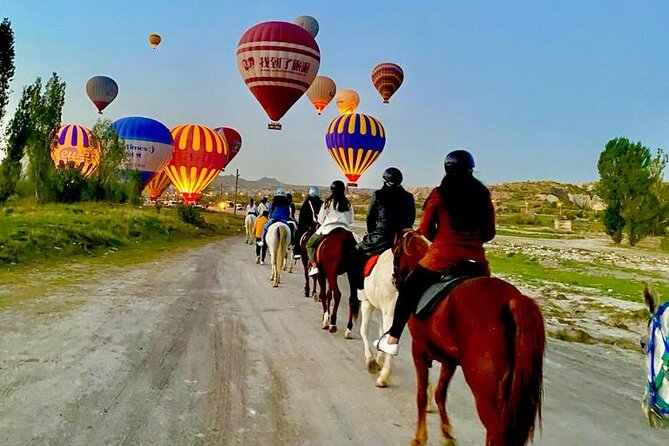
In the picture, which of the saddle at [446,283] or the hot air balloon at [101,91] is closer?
the saddle at [446,283]

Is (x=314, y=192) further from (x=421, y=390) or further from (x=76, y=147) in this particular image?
(x=76, y=147)

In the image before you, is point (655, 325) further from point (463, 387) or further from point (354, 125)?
point (354, 125)

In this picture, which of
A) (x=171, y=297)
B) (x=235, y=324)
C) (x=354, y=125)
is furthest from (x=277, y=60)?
(x=235, y=324)

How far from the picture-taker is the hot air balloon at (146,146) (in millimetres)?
41906

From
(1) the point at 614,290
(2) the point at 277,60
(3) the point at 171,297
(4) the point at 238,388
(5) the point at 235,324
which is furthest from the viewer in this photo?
(2) the point at 277,60

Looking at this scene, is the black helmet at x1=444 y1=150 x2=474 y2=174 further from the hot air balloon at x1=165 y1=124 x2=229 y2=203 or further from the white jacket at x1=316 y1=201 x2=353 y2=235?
the hot air balloon at x1=165 y1=124 x2=229 y2=203

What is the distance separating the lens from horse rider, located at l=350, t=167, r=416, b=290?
709 centimetres

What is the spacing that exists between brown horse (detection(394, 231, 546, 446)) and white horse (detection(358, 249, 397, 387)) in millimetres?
2163

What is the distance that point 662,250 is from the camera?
3638 centimetres

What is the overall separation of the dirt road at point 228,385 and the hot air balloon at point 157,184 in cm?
3991

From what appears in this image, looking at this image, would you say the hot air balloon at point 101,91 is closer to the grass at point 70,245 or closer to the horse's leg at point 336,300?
the grass at point 70,245

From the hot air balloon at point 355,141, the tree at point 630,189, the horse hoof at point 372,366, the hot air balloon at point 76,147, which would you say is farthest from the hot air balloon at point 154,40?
the horse hoof at point 372,366

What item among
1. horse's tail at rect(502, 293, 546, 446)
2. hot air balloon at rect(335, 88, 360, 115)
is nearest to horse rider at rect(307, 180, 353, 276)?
horse's tail at rect(502, 293, 546, 446)

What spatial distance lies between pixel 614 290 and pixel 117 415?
580 inches
